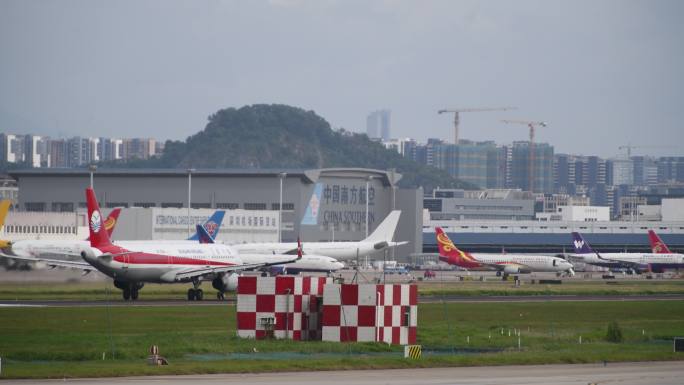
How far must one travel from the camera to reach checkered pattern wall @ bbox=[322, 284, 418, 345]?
39.9 meters

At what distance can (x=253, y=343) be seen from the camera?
1587 inches

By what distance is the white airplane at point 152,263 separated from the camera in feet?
236

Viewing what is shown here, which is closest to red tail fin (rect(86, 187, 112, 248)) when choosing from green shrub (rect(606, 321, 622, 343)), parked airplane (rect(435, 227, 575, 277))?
green shrub (rect(606, 321, 622, 343))

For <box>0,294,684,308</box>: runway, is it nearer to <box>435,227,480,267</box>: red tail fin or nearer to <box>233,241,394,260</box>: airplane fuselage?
<box>233,241,394,260</box>: airplane fuselage

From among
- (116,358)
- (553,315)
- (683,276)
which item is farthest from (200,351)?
(683,276)

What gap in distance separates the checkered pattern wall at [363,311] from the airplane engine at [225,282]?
3680cm

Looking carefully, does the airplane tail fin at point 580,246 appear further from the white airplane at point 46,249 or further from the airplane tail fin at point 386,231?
the white airplane at point 46,249

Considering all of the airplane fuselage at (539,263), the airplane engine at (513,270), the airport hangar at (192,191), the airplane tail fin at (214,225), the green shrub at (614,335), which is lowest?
the airplane engine at (513,270)

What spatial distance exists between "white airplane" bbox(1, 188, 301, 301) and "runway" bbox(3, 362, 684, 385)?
40103 millimetres

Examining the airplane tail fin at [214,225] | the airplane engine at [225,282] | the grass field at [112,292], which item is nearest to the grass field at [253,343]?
the grass field at [112,292]

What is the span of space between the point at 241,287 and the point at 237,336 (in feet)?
6.83

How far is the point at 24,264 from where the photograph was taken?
7162cm

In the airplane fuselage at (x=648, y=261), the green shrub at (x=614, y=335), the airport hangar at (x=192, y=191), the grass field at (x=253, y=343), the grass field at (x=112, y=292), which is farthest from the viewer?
the airport hangar at (x=192, y=191)

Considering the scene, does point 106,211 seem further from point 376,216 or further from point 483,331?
point 483,331
